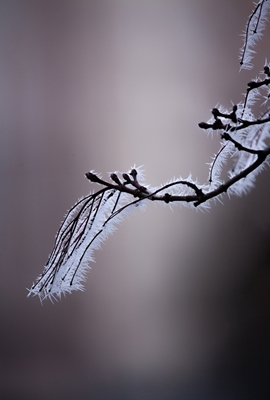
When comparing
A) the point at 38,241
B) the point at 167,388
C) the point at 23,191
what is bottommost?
the point at 167,388

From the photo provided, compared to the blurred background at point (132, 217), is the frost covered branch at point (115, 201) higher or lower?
lower

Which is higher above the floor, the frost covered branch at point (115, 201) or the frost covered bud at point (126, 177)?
the frost covered bud at point (126, 177)

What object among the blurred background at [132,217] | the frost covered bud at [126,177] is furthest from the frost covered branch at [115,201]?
the blurred background at [132,217]

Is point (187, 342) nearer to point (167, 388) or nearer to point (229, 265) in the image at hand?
point (167, 388)

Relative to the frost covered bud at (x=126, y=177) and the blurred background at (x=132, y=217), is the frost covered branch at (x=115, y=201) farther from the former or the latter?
the blurred background at (x=132, y=217)

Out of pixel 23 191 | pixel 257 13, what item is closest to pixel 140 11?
pixel 23 191

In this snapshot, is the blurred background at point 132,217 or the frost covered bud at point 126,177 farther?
the blurred background at point 132,217

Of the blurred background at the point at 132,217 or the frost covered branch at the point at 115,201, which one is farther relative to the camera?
the blurred background at the point at 132,217

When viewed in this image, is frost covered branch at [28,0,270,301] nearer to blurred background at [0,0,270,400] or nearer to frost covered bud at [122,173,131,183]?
frost covered bud at [122,173,131,183]

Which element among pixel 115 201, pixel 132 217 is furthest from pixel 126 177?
pixel 132 217
